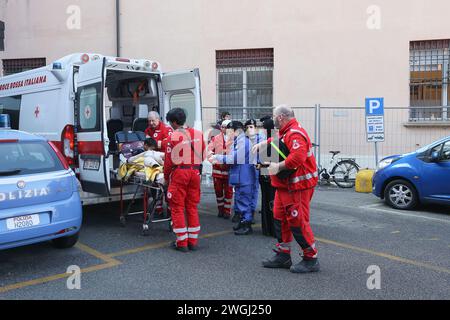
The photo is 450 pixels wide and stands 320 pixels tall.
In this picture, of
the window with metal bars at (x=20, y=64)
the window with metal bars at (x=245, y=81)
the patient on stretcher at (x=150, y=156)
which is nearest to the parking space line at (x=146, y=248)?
the patient on stretcher at (x=150, y=156)

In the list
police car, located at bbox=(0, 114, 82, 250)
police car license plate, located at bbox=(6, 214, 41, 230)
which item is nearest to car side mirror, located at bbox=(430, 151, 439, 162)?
police car, located at bbox=(0, 114, 82, 250)

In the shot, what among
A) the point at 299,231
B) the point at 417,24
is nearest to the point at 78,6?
→ the point at 417,24

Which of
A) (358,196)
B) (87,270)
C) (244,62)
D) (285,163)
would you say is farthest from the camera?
(244,62)

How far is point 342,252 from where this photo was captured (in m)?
5.52

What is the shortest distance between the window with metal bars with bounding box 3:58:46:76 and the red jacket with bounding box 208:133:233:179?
9.24 metres

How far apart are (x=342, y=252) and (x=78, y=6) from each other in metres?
11.9

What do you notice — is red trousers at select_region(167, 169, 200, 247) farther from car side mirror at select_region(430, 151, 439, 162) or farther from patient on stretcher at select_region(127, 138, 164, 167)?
car side mirror at select_region(430, 151, 439, 162)

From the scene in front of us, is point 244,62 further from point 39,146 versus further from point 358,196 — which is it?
point 39,146

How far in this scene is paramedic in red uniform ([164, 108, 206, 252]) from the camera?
5441 millimetres

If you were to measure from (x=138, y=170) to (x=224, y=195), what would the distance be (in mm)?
1741

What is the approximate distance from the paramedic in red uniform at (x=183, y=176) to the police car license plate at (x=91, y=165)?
124 cm

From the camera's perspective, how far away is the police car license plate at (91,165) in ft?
20.7

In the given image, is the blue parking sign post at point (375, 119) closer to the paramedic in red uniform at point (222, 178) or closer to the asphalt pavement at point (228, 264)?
the asphalt pavement at point (228, 264)

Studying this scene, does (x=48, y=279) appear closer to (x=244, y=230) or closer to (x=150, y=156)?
(x=150, y=156)
